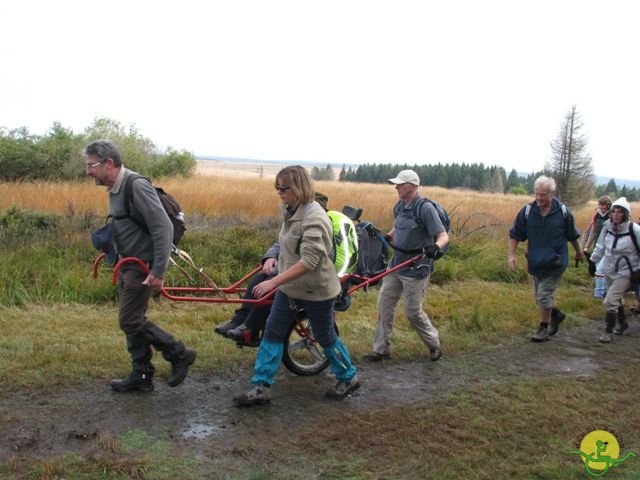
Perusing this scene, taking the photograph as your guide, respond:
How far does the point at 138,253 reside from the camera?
4656mm

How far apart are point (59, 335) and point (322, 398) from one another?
296 cm

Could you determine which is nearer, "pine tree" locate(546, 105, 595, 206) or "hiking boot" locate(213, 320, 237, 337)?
"hiking boot" locate(213, 320, 237, 337)

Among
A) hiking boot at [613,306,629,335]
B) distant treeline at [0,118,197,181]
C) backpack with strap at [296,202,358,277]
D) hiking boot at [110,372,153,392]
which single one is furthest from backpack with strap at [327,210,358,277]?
distant treeline at [0,118,197,181]

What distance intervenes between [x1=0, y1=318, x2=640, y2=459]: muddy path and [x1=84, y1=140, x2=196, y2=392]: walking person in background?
210mm

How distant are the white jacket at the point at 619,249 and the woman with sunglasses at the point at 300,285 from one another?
4420 mm

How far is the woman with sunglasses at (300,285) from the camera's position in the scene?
445 cm

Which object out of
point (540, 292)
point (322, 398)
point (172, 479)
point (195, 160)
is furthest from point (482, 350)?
point (195, 160)

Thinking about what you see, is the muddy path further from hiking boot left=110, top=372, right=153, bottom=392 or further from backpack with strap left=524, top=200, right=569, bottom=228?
backpack with strap left=524, top=200, right=569, bottom=228

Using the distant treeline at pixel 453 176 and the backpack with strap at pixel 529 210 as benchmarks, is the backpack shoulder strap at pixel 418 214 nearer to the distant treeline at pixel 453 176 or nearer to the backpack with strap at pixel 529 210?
the backpack with strap at pixel 529 210

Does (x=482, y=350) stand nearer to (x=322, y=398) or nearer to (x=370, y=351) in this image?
(x=370, y=351)

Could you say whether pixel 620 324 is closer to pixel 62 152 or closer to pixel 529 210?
pixel 529 210

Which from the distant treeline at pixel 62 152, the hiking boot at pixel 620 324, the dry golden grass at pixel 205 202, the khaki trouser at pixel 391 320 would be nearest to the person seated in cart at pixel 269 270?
the khaki trouser at pixel 391 320

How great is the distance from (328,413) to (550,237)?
12.3 feet

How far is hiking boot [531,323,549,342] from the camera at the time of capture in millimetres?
7371
